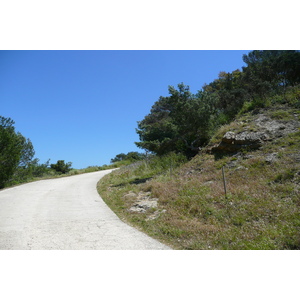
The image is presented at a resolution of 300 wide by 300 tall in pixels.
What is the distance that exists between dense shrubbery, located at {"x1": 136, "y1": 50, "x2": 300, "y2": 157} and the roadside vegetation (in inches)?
3.1

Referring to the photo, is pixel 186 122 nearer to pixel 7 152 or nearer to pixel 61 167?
pixel 7 152

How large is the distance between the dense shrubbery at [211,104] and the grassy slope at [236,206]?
476cm

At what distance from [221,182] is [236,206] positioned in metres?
2.49

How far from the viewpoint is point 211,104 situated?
16.0 meters

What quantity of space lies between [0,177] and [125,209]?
1312 cm

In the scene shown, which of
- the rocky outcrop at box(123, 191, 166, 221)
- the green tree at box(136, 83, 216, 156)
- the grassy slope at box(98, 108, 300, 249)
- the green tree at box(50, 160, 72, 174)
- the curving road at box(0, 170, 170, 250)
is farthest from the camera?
the green tree at box(50, 160, 72, 174)

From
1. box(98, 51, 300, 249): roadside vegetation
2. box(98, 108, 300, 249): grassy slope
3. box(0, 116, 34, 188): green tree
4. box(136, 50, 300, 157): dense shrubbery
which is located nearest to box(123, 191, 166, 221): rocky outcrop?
box(98, 51, 300, 249): roadside vegetation

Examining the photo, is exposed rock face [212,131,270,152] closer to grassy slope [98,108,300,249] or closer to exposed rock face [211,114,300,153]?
exposed rock face [211,114,300,153]

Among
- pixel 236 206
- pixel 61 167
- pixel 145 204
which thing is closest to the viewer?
pixel 236 206

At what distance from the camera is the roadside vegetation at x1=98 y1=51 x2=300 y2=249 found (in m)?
5.22

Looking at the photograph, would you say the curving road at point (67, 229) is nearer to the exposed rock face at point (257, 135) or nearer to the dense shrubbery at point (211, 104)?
the exposed rock face at point (257, 135)

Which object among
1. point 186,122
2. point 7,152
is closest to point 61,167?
point 7,152

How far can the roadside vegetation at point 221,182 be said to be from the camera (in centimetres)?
522

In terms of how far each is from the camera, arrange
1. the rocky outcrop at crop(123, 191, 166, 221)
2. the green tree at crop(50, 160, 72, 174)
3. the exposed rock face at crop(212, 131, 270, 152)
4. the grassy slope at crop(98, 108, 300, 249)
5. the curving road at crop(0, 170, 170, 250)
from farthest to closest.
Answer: the green tree at crop(50, 160, 72, 174), the exposed rock face at crop(212, 131, 270, 152), the rocky outcrop at crop(123, 191, 166, 221), the curving road at crop(0, 170, 170, 250), the grassy slope at crop(98, 108, 300, 249)
